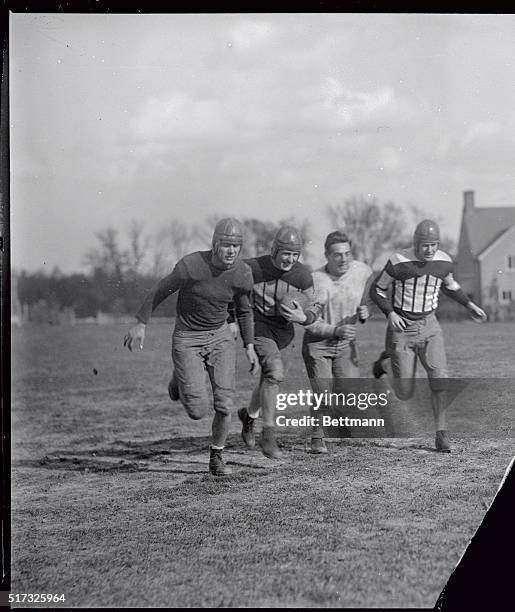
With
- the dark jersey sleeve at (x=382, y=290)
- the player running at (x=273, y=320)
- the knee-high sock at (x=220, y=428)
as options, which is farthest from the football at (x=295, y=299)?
the knee-high sock at (x=220, y=428)

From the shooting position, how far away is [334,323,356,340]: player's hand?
358 cm

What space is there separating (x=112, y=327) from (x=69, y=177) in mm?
679

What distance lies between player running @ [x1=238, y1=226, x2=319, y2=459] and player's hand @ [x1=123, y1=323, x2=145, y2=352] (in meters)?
0.51

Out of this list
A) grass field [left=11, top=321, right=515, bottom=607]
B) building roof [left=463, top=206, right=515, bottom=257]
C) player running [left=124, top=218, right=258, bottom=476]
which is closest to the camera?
grass field [left=11, top=321, right=515, bottom=607]

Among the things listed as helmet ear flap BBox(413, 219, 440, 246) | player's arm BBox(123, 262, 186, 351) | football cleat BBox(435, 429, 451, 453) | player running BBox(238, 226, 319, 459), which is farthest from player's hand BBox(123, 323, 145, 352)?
football cleat BBox(435, 429, 451, 453)

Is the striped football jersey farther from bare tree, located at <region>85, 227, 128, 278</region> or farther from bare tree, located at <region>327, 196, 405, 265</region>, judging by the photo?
bare tree, located at <region>85, 227, 128, 278</region>

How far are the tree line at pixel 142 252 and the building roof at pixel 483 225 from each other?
0.38 feet

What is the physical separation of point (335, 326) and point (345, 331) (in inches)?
2.0

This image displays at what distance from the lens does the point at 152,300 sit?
350 cm

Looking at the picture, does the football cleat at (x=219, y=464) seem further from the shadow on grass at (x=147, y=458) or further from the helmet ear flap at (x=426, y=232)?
the helmet ear flap at (x=426, y=232)

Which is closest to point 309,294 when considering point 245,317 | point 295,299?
point 295,299

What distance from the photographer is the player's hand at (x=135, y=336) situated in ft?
11.4

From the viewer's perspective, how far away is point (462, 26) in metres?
3.45

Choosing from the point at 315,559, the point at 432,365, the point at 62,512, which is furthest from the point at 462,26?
the point at 62,512
